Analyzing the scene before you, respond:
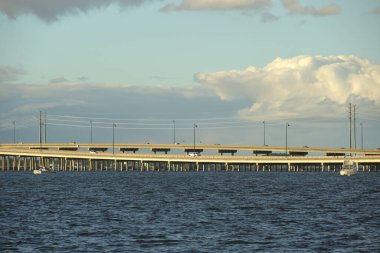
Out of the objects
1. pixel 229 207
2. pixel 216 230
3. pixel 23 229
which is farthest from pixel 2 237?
pixel 229 207

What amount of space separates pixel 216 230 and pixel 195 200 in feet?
121

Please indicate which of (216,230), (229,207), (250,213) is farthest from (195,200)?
(216,230)

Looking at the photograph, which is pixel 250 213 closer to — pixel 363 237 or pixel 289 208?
pixel 289 208

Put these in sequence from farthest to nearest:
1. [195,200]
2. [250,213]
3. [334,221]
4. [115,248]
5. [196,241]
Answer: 1. [195,200]
2. [250,213]
3. [334,221]
4. [196,241]
5. [115,248]

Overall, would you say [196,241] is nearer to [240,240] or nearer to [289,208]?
[240,240]

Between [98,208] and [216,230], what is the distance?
25461 mm

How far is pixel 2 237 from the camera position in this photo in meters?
57.1

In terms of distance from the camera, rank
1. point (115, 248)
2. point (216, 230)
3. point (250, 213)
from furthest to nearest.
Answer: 1. point (250, 213)
2. point (216, 230)
3. point (115, 248)

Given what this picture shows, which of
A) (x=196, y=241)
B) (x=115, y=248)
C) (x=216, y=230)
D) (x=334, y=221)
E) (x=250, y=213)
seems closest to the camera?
(x=115, y=248)

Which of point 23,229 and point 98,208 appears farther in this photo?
point 98,208

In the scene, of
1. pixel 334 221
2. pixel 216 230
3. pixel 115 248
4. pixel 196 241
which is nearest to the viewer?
pixel 115 248

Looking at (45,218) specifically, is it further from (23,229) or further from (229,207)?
(229,207)

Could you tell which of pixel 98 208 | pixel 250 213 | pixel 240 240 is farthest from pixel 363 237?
pixel 98 208

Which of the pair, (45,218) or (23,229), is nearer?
(23,229)
